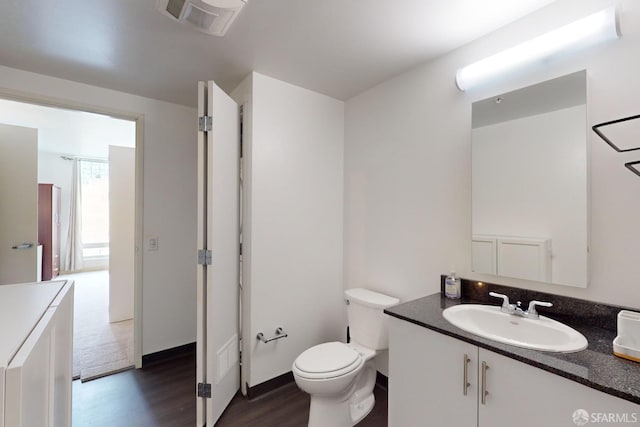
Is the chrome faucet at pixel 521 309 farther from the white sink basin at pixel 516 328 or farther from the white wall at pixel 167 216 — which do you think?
the white wall at pixel 167 216

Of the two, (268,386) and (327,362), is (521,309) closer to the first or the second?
(327,362)

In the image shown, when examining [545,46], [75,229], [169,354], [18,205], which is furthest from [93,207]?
[545,46]

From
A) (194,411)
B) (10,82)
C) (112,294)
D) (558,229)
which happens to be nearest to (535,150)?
(558,229)

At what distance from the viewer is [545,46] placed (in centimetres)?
134

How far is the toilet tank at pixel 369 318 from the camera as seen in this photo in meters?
1.89

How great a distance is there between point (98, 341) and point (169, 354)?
0.92m

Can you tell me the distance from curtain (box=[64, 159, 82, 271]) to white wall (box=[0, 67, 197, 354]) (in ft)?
16.2

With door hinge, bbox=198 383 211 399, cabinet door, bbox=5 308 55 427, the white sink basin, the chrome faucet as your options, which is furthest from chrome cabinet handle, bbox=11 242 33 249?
the chrome faucet

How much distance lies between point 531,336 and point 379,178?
135cm

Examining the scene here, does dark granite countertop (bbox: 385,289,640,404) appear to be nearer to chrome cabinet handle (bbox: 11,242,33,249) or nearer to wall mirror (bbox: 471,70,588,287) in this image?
wall mirror (bbox: 471,70,588,287)

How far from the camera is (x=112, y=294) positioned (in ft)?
11.1

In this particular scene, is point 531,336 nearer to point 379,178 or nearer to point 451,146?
point 451,146

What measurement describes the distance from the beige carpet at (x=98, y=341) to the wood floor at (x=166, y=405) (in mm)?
167
